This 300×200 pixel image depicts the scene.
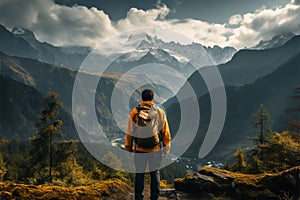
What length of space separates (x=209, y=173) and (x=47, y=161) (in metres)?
24.8

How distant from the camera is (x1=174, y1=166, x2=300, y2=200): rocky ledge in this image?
874 centimetres

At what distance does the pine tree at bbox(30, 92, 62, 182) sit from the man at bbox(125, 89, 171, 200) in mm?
24099

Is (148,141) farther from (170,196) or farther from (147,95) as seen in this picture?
(170,196)

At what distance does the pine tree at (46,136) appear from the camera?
29.8m

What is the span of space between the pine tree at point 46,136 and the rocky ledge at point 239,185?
22677mm

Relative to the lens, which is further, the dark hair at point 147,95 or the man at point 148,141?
the dark hair at point 147,95

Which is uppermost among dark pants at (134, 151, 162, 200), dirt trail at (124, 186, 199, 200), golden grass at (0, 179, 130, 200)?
dark pants at (134, 151, 162, 200)

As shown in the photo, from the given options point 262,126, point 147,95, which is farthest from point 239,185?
point 262,126

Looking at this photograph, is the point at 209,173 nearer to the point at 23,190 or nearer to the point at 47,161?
the point at 23,190

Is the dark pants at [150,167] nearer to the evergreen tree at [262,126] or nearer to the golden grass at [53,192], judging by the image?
the golden grass at [53,192]

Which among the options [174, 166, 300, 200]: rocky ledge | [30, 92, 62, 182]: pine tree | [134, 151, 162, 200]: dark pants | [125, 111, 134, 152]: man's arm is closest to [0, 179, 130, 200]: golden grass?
[134, 151, 162, 200]: dark pants

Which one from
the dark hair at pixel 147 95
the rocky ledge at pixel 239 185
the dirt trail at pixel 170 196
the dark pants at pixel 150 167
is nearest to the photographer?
the dark pants at pixel 150 167

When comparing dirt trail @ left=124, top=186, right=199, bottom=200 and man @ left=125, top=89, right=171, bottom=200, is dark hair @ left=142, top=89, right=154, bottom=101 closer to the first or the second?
man @ left=125, top=89, right=171, bottom=200

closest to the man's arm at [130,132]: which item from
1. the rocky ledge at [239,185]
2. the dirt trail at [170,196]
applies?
the dirt trail at [170,196]
